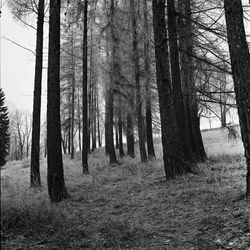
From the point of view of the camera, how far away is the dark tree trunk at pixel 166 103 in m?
7.94

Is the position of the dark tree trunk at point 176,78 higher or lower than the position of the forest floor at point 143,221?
higher

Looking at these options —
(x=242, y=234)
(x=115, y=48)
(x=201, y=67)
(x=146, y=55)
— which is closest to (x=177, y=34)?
(x=201, y=67)

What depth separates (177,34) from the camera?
923 cm

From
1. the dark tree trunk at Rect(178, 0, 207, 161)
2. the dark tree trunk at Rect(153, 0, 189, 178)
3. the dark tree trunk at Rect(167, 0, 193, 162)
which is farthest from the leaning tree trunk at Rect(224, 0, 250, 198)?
the dark tree trunk at Rect(167, 0, 193, 162)

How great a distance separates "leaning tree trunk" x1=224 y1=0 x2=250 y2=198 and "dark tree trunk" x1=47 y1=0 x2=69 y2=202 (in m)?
4.40

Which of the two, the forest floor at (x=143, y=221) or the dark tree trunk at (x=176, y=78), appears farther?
the dark tree trunk at (x=176, y=78)

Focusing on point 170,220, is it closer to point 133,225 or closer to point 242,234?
point 133,225

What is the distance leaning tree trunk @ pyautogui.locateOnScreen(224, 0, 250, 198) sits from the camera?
4.82 meters

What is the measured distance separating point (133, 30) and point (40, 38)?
570cm

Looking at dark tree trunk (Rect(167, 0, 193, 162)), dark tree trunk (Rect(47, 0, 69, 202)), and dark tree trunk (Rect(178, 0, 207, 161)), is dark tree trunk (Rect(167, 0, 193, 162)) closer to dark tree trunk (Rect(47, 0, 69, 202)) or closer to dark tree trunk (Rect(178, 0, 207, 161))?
dark tree trunk (Rect(178, 0, 207, 161))

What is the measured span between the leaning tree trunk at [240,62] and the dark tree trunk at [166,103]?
307cm

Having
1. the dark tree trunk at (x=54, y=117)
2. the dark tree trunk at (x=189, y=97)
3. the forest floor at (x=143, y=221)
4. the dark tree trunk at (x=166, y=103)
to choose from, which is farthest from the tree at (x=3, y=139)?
the dark tree trunk at (x=189, y=97)

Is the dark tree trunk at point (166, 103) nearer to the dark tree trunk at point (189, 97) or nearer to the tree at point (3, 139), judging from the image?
the dark tree trunk at point (189, 97)

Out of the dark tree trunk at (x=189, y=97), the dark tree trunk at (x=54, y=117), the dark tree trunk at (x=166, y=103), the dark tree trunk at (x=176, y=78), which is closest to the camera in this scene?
the dark tree trunk at (x=54, y=117)
